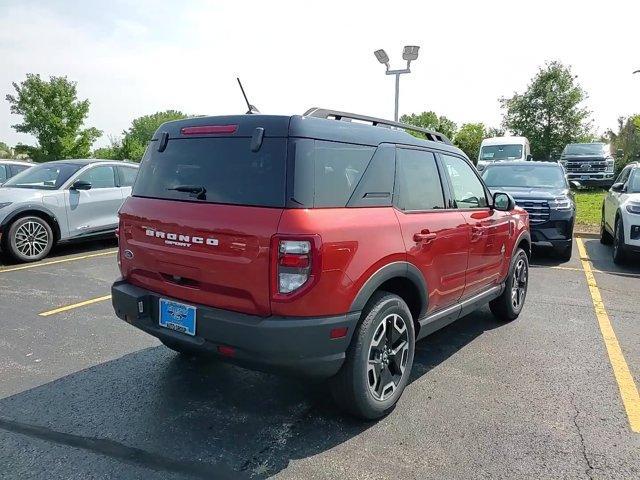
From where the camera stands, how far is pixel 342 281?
2.71m

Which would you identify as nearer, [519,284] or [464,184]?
[464,184]

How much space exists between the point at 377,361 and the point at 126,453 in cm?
156

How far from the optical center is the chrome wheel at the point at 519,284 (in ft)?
17.1

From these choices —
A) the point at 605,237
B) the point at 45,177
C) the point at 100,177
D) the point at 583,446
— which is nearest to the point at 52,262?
the point at 45,177

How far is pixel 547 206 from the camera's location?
812cm

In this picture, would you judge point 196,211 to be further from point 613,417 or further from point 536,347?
point 536,347

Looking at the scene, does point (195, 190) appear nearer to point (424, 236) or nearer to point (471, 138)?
point (424, 236)

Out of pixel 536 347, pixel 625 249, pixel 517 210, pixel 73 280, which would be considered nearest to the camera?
pixel 536 347

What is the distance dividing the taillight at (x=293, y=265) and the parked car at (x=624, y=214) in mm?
7139

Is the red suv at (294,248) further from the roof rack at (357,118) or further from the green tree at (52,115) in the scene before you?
the green tree at (52,115)

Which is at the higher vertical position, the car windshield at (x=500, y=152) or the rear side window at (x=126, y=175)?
the car windshield at (x=500, y=152)

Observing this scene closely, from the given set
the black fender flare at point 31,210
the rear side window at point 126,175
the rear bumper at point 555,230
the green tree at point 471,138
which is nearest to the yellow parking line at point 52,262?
the black fender flare at point 31,210

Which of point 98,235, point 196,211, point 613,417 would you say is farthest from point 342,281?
point 98,235

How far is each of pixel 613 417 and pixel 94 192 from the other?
8297 millimetres
